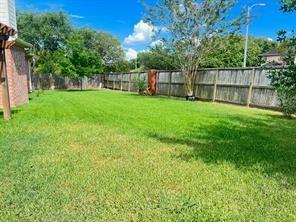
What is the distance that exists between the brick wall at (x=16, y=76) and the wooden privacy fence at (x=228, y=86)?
993cm

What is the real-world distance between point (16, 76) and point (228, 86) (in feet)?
33.9

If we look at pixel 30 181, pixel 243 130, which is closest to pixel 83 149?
pixel 30 181

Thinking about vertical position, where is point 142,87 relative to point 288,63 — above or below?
below

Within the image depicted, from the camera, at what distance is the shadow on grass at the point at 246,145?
4.75m

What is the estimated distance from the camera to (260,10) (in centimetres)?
1852

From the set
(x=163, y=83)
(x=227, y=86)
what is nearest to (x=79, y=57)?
(x=163, y=83)

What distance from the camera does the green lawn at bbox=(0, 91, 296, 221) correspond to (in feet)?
10.3

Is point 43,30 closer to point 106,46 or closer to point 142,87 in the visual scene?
point 106,46

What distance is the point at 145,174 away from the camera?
4254 mm

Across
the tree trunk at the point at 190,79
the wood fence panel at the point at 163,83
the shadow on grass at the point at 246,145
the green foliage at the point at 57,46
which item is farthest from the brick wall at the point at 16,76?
the green foliage at the point at 57,46

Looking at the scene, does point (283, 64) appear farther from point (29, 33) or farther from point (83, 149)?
point (29, 33)

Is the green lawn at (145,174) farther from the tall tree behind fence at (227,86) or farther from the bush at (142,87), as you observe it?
the bush at (142,87)

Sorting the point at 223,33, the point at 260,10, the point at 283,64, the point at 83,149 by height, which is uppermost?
the point at 260,10

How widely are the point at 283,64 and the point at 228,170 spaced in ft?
6.77
